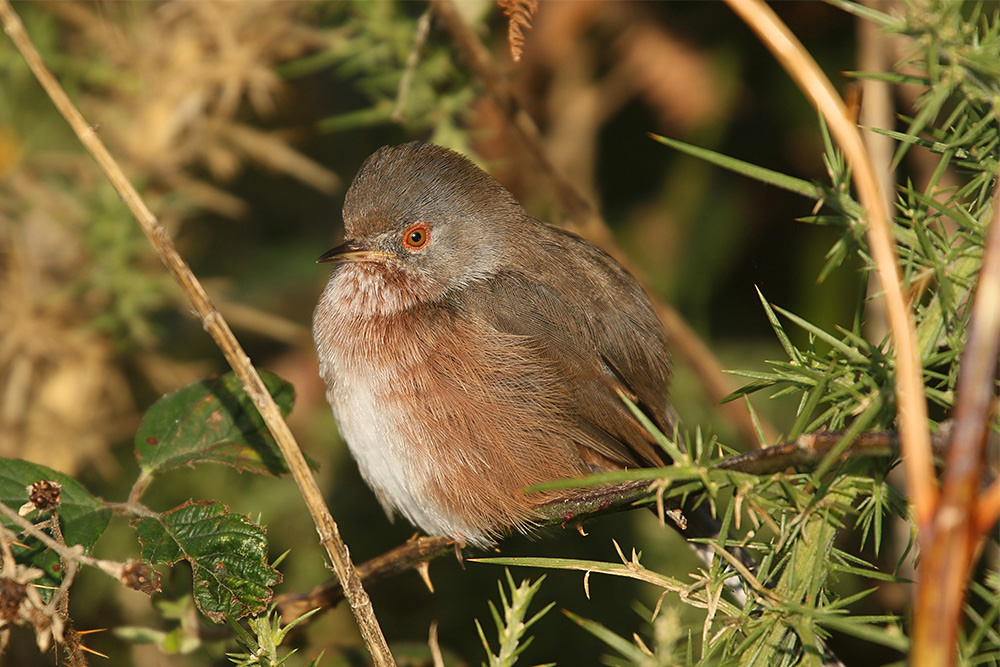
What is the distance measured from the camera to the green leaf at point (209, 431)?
8.35ft

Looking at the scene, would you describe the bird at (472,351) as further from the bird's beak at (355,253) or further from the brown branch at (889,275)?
the brown branch at (889,275)

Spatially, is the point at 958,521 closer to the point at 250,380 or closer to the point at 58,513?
the point at 250,380

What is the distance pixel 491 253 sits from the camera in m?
3.69

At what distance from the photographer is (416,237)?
3.72m

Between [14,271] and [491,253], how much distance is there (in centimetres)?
263

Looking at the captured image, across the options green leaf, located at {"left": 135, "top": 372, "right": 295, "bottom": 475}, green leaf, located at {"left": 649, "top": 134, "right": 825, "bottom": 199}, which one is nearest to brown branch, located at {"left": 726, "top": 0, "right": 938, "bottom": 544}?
green leaf, located at {"left": 649, "top": 134, "right": 825, "bottom": 199}

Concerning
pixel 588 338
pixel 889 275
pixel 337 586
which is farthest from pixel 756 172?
pixel 337 586

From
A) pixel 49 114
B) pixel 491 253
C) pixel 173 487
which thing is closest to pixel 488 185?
pixel 491 253

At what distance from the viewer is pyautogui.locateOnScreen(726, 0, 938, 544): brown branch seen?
1294 mm

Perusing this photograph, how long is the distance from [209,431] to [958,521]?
2.05 metres

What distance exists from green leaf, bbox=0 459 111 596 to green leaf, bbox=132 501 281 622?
118mm

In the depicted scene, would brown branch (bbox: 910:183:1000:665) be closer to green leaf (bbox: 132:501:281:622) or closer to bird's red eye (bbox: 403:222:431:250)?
green leaf (bbox: 132:501:281:622)

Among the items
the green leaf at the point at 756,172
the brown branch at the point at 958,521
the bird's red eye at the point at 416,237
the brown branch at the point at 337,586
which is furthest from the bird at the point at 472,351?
the brown branch at the point at 958,521

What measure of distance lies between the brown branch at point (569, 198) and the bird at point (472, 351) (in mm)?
427
